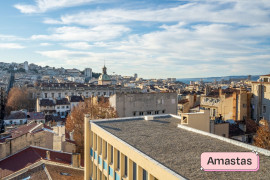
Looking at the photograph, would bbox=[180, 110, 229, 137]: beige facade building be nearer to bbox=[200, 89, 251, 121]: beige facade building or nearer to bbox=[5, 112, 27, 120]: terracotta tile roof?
bbox=[200, 89, 251, 121]: beige facade building

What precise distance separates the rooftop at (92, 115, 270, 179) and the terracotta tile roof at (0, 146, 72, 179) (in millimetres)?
8843

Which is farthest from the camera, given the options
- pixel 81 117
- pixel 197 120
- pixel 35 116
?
pixel 35 116

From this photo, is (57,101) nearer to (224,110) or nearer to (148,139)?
(224,110)

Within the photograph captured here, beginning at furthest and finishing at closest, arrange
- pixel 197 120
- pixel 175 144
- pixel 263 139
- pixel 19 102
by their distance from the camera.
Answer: pixel 19 102 → pixel 263 139 → pixel 197 120 → pixel 175 144

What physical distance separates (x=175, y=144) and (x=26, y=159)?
1715 cm

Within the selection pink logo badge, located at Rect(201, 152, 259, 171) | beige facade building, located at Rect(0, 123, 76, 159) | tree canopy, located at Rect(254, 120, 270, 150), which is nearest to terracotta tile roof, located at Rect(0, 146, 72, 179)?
beige facade building, located at Rect(0, 123, 76, 159)

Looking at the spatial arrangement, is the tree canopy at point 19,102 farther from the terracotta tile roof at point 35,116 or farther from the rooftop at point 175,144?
the rooftop at point 175,144

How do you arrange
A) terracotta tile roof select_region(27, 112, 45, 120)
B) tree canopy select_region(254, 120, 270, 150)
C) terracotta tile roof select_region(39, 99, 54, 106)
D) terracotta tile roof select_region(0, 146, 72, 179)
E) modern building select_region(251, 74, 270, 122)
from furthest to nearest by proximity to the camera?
terracotta tile roof select_region(39, 99, 54, 106) → terracotta tile roof select_region(27, 112, 45, 120) → modern building select_region(251, 74, 270, 122) → tree canopy select_region(254, 120, 270, 150) → terracotta tile roof select_region(0, 146, 72, 179)

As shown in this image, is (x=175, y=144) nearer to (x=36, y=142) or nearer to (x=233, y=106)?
(x=36, y=142)

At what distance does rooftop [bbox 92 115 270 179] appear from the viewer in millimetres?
8648

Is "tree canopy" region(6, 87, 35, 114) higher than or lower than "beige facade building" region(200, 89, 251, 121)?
lower

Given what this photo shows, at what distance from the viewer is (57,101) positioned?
73375 mm

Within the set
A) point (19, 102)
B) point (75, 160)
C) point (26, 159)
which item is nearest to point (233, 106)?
point (75, 160)

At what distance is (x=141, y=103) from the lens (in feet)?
109
